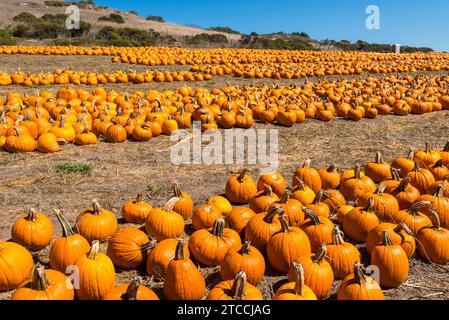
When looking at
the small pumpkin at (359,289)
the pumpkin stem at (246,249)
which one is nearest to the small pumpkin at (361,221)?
the small pumpkin at (359,289)

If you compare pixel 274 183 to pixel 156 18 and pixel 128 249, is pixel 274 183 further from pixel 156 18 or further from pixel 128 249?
pixel 156 18

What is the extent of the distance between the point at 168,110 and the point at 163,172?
3677mm

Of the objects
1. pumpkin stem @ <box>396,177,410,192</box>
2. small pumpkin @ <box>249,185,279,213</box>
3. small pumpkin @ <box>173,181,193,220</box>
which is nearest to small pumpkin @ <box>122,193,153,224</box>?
small pumpkin @ <box>173,181,193,220</box>

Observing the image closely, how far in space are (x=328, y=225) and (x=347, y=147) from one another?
5.00 m

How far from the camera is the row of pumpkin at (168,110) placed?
349 inches

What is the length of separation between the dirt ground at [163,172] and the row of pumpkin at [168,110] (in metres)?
0.32

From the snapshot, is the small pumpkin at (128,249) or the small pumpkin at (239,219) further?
the small pumpkin at (239,219)

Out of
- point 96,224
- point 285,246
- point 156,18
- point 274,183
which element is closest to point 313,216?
point 285,246

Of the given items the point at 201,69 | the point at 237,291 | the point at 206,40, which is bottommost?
the point at 237,291

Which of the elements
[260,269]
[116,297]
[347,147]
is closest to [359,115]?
[347,147]

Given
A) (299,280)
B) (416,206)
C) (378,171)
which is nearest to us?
(299,280)

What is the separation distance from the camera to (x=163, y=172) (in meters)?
7.52

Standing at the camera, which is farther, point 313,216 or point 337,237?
point 313,216

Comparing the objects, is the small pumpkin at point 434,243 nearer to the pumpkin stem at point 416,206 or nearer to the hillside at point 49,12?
the pumpkin stem at point 416,206
